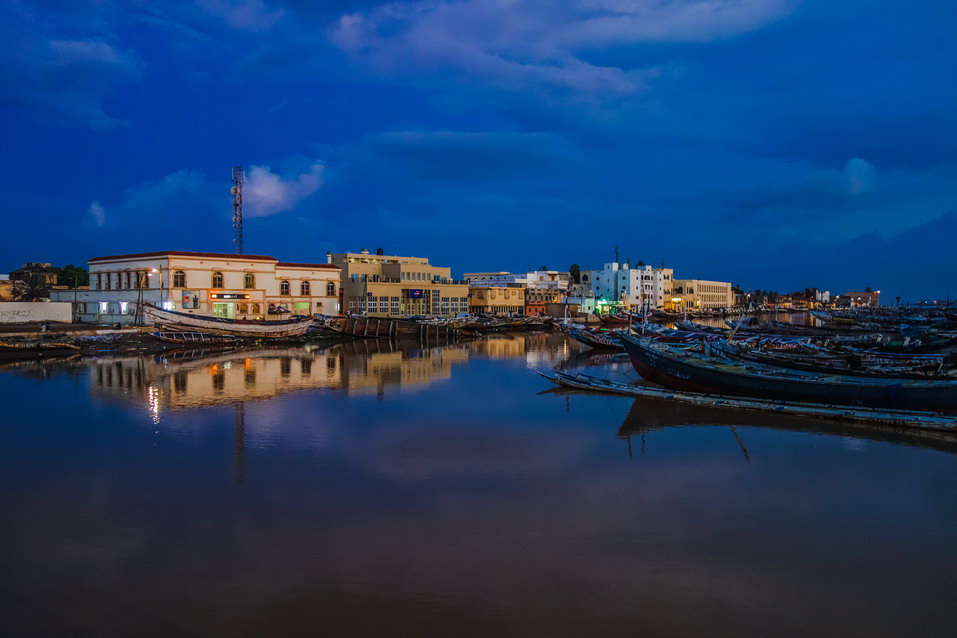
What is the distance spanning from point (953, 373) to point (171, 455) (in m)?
24.0

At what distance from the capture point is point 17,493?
11891 mm

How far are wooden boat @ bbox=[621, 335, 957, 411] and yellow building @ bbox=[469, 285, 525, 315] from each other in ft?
171

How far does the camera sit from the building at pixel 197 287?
47.8 meters

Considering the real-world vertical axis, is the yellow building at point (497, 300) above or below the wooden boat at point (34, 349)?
above

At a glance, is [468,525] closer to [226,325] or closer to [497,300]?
[226,325]

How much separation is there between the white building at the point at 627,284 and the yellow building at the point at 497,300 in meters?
22.5

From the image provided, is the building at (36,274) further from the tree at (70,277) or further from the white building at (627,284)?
the white building at (627,284)

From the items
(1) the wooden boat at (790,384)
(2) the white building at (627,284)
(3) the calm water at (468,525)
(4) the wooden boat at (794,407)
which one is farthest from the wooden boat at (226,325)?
(2) the white building at (627,284)

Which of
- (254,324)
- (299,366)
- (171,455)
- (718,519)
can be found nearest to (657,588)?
(718,519)

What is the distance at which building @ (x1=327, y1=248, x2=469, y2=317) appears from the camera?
63.6 metres

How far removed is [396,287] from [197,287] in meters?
21.8

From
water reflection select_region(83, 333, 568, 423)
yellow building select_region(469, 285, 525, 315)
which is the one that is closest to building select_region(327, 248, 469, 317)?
yellow building select_region(469, 285, 525, 315)

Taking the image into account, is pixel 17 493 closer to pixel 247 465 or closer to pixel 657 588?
pixel 247 465

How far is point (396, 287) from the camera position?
6612 cm
